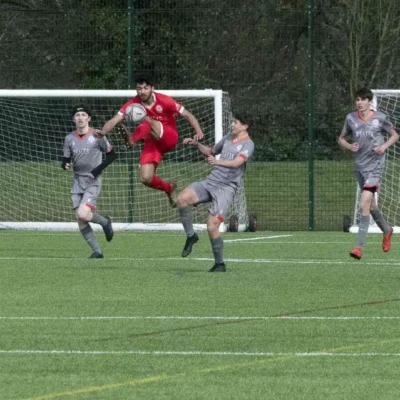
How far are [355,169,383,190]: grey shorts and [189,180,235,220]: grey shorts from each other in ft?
7.08

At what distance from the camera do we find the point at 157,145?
1767cm

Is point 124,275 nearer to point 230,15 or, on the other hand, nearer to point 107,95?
point 107,95

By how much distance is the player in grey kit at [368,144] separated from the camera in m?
16.7

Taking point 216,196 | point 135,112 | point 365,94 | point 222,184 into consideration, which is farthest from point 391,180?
point 216,196

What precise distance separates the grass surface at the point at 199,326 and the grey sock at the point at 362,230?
0.30 metres

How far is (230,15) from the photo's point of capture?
2416 cm

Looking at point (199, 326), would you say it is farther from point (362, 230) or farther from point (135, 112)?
point (135, 112)

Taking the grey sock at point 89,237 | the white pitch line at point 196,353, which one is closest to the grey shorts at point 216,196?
the grey sock at point 89,237

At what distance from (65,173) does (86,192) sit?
25.6ft

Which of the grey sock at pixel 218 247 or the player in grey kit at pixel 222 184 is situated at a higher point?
the player in grey kit at pixel 222 184

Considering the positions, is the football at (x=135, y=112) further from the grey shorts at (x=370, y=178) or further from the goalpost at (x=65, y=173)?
the goalpost at (x=65, y=173)

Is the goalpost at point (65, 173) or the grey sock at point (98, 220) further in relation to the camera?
the goalpost at point (65, 173)

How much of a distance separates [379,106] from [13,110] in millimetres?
6105

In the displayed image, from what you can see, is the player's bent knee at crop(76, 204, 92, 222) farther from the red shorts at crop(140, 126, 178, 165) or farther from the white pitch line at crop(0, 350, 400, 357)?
the white pitch line at crop(0, 350, 400, 357)
